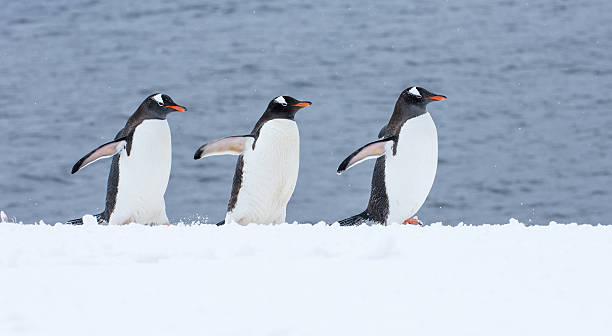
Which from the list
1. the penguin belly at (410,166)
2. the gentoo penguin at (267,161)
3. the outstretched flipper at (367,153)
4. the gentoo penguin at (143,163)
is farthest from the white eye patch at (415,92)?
the gentoo penguin at (143,163)

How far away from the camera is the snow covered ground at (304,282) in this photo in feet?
9.32

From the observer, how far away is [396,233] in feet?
14.4

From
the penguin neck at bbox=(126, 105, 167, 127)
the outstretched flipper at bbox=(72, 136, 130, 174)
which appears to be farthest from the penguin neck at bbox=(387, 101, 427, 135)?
Answer: the outstretched flipper at bbox=(72, 136, 130, 174)

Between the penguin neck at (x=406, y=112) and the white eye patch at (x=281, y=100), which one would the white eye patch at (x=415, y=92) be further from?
the white eye patch at (x=281, y=100)

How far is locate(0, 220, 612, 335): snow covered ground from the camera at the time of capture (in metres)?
2.84

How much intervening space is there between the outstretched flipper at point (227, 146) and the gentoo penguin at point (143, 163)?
15.3 inches

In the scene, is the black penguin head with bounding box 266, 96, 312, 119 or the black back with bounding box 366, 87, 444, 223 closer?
the black penguin head with bounding box 266, 96, 312, 119

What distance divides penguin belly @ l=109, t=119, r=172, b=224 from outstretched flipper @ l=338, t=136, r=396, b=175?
116cm

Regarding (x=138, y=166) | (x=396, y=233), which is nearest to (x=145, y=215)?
(x=138, y=166)

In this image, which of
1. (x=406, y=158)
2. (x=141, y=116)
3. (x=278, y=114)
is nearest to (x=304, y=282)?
(x=278, y=114)

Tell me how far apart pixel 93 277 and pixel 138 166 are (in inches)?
98.7

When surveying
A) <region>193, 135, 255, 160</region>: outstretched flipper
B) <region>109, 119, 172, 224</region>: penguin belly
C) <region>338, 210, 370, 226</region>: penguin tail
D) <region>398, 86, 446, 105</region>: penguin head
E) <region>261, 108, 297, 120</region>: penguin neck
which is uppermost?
<region>398, 86, 446, 105</region>: penguin head

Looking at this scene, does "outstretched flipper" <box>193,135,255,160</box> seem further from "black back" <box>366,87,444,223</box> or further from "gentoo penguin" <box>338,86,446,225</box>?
"black back" <box>366,87,444,223</box>

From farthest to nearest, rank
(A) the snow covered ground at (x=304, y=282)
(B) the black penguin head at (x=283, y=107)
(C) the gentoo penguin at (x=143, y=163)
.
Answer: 1. (C) the gentoo penguin at (x=143, y=163)
2. (B) the black penguin head at (x=283, y=107)
3. (A) the snow covered ground at (x=304, y=282)
